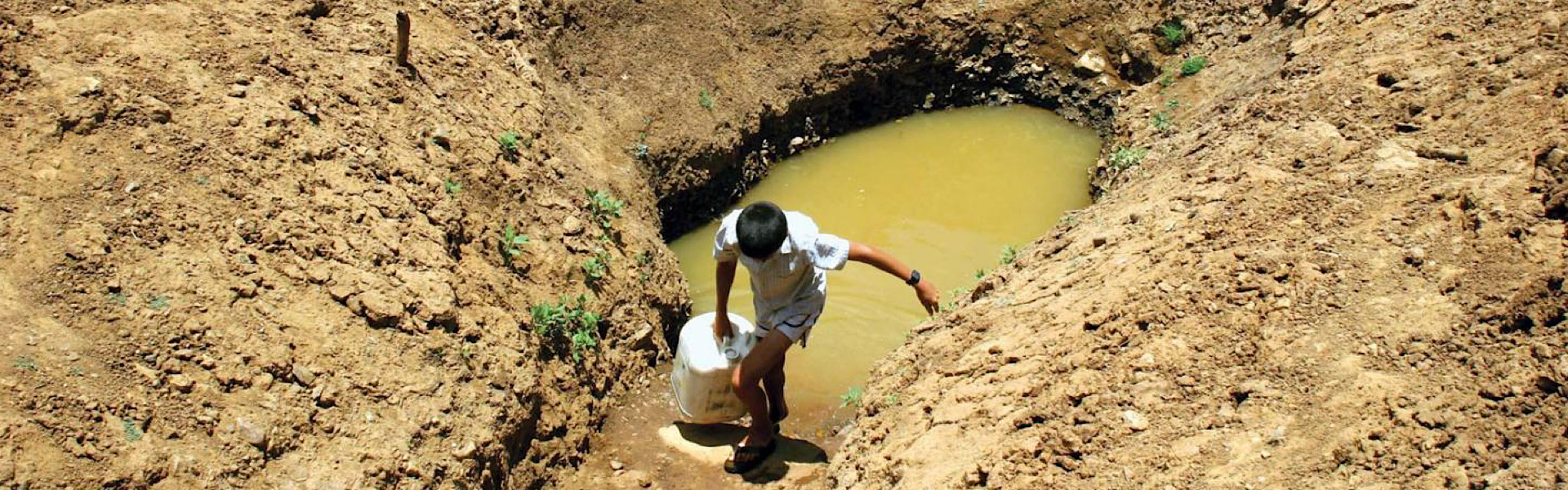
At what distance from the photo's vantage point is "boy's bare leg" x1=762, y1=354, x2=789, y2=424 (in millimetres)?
5078

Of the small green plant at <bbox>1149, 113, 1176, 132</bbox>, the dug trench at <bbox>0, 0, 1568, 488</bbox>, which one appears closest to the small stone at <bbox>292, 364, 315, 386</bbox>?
the dug trench at <bbox>0, 0, 1568, 488</bbox>

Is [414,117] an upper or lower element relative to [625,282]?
upper

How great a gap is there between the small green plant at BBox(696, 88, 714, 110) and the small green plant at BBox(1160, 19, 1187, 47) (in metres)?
3.35

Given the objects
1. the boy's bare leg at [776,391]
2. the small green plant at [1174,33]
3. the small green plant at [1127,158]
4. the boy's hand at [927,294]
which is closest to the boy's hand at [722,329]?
the boy's bare leg at [776,391]

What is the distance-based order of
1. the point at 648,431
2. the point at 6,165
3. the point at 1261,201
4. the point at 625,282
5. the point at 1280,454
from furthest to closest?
the point at 625,282
the point at 648,431
the point at 1261,201
the point at 6,165
the point at 1280,454

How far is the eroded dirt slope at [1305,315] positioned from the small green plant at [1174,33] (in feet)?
7.69

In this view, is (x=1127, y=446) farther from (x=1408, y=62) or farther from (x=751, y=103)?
(x=751, y=103)

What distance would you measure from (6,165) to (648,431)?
2709mm

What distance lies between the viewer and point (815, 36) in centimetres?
826

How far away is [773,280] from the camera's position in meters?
4.49

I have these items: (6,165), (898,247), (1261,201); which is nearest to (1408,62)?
(1261,201)

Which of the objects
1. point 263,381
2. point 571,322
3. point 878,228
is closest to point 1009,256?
point 878,228

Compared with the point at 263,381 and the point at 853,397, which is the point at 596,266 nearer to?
the point at 853,397

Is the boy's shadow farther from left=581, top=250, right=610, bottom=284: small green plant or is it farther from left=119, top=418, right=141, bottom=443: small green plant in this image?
left=119, top=418, right=141, bottom=443: small green plant
